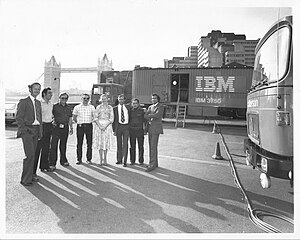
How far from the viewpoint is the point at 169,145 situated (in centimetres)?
541

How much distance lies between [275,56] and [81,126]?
339 cm

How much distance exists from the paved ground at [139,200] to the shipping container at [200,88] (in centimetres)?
545

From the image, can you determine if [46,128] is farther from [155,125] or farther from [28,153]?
[155,125]

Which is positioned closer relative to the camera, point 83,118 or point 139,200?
point 139,200

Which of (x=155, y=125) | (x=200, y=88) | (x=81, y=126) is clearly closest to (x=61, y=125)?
(x=81, y=126)

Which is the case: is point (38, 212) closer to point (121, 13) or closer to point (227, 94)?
point (121, 13)

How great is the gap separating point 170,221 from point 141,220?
0.97 feet

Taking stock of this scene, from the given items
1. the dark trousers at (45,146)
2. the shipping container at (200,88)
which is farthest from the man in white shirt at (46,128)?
the shipping container at (200,88)

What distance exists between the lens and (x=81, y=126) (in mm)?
4188

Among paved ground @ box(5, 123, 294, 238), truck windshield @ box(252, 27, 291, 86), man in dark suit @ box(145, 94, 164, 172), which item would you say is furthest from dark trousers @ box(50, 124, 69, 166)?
truck windshield @ box(252, 27, 291, 86)

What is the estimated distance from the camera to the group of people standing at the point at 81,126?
3133 millimetres

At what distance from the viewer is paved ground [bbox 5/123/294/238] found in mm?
2102

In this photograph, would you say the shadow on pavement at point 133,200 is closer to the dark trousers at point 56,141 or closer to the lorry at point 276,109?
the dark trousers at point 56,141

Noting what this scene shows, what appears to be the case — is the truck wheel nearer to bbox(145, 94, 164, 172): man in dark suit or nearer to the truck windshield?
the truck windshield
